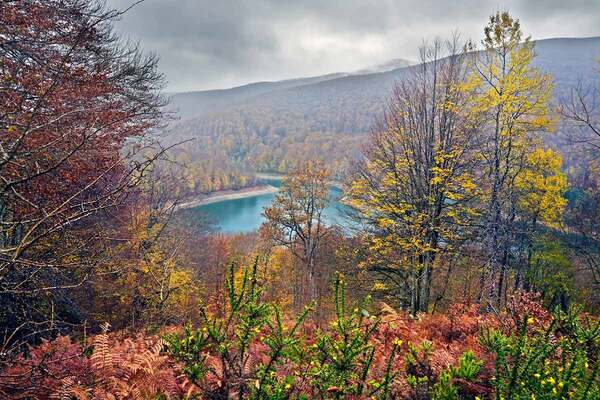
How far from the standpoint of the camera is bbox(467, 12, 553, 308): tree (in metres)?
9.73

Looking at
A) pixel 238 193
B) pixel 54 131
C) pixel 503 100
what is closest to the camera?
pixel 54 131

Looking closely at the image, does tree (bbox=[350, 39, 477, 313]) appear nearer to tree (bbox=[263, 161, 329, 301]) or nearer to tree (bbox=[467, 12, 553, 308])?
tree (bbox=[467, 12, 553, 308])

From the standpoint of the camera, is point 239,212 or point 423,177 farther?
point 239,212

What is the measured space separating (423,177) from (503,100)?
3.02 metres

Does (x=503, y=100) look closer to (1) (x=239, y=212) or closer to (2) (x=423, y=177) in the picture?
(2) (x=423, y=177)

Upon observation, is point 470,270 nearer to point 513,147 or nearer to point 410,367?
point 513,147

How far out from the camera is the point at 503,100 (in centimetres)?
975

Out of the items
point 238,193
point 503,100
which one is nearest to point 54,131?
point 503,100

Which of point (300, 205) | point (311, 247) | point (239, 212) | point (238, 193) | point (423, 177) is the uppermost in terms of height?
point (423, 177)

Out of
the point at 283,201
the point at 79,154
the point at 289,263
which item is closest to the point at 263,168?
the point at 289,263

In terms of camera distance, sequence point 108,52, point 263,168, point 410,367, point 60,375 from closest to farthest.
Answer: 1. point 60,375
2. point 410,367
3. point 108,52
4. point 263,168

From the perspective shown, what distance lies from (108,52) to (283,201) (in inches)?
402

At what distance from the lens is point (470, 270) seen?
39.6 ft

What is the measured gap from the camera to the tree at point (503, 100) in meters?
9.73
